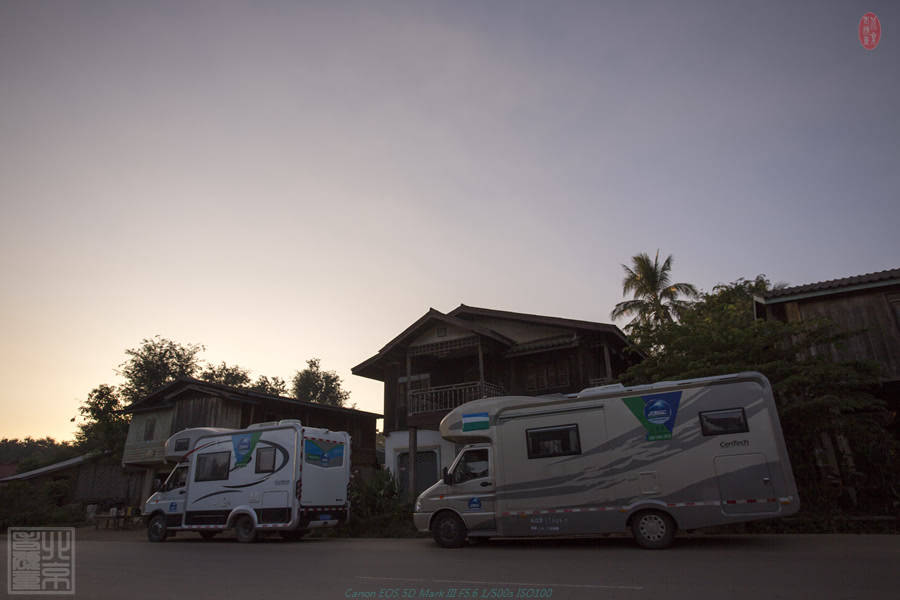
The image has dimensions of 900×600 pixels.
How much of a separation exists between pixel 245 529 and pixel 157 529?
363 cm

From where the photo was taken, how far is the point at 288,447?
47.0ft

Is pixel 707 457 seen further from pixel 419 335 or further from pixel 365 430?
pixel 365 430

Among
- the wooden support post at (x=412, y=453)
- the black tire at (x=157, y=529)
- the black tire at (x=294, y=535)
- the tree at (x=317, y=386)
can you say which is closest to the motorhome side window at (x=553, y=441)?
the black tire at (x=294, y=535)

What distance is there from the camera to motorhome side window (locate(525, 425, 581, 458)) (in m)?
10.7

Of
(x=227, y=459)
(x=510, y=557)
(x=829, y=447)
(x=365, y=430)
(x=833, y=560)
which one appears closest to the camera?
(x=833, y=560)

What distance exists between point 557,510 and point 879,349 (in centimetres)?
1087

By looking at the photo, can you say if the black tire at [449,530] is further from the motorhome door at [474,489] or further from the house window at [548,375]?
the house window at [548,375]

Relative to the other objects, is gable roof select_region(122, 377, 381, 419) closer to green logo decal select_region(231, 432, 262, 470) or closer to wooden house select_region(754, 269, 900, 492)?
green logo decal select_region(231, 432, 262, 470)

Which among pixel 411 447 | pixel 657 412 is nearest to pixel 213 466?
pixel 411 447

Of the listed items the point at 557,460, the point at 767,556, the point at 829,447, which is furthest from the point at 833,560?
the point at 829,447

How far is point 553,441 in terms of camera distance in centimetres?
1089

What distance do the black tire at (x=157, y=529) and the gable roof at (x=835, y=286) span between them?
19046mm

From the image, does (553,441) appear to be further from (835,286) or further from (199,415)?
(199,415)

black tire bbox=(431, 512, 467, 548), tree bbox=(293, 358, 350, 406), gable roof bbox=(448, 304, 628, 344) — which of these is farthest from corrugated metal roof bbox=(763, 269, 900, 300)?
tree bbox=(293, 358, 350, 406)
